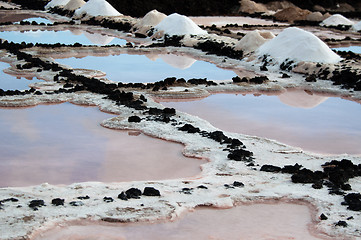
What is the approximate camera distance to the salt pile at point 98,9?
27469 millimetres

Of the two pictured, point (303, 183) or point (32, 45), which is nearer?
point (303, 183)

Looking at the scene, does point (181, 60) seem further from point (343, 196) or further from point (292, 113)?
point (343, 196)

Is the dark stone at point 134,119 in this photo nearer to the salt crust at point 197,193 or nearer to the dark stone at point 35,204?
the salt crust at point 197,193

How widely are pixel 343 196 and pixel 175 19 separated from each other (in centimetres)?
1629

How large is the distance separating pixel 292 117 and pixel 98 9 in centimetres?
1955

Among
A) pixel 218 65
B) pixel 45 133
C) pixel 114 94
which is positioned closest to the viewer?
pixel 45 133

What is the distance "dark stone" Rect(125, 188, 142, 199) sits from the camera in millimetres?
5864

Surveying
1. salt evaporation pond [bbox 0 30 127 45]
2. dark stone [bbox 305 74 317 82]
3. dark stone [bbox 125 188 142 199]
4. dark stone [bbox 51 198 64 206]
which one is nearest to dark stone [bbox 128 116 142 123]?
dark stone [bbox 125 188 142 199]

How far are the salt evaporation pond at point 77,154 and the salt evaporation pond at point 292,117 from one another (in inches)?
71.9

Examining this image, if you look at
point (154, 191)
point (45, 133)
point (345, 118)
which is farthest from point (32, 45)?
point (154, 191)

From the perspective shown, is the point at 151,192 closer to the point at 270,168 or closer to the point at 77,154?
the point at 270,168

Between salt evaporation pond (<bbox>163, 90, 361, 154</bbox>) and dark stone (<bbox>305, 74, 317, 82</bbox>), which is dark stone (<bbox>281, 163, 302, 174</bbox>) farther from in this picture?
dark stone (<bbox>305, 74, 317, 82</bbox>)

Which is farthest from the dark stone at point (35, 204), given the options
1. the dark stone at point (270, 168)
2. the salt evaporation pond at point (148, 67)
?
the salt evaporation pond at point (148, 67)

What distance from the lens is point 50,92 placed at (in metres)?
11.4
